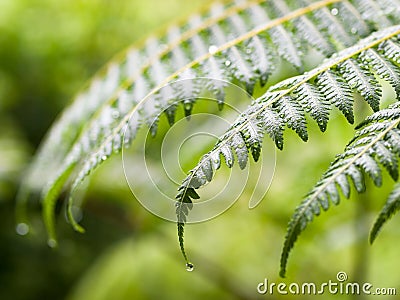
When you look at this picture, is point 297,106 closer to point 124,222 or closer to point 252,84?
point 252,84

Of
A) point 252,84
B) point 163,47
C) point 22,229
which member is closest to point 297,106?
point 252,84

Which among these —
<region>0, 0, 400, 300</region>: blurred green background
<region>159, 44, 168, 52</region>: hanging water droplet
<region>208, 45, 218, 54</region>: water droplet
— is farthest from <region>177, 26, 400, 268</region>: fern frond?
<region>0, 0, 400, 300</region>: blurred green background

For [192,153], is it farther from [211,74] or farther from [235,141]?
[235,141]

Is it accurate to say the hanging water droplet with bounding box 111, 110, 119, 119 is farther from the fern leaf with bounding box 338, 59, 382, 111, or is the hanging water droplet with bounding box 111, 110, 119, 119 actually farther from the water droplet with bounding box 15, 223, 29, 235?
the water droplet with bounding box 15, 223, 29, 235

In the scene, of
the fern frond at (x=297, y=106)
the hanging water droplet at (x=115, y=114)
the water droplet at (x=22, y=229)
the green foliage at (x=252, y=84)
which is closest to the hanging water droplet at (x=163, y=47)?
the green foliage at (x=252, y=84)

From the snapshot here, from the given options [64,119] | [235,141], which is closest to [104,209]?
[64,119]
